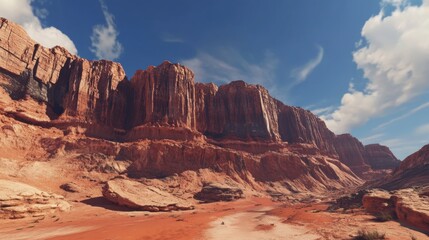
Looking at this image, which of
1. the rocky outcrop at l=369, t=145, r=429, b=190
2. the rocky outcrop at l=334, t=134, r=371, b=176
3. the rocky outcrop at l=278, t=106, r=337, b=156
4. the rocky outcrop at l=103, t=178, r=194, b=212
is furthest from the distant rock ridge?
the rocky outcrop at l=369, t=145, r=429, b=190

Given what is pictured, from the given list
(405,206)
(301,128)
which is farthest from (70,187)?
(301,128)

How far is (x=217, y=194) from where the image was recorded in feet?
139

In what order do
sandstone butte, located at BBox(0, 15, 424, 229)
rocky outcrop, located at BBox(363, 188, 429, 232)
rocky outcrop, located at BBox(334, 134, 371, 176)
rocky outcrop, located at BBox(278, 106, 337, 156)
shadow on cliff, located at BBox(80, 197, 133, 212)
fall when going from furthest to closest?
1. rocky outcrop, located at BBox(334, 134, 371, 176)
2. rocky outcrop, located at BBox(278, 106, 337, 156)
3. sandstone butte, located at BBox(0, 15, 424, 229)
4. shadow on cliff, located at BBox(80, 197, 133, 212)
5. rocky outcrop, located at BBox(363, 188, 429, 232)

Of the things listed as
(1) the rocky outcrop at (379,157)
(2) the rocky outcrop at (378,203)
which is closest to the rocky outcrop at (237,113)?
(2) the rocky outcrop at (378,203)

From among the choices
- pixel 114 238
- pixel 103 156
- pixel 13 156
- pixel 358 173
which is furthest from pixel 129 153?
pixel 358 173

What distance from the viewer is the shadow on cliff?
88.4 ft

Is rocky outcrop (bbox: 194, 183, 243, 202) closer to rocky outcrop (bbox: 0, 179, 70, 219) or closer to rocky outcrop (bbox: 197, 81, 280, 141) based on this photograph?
rocky outcrop (bbox: 0, 179, 70, 219)

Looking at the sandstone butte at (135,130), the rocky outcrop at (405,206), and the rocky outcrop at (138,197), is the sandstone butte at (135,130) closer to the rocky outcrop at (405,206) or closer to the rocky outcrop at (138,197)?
the rocky outcrop at (138,197)

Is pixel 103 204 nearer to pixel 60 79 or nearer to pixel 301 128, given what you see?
pixel 60 79

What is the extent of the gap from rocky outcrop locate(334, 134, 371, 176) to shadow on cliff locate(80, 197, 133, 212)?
119774 millimetres

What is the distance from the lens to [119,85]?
6731cm

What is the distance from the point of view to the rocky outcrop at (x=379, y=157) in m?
127

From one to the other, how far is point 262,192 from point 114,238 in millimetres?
47674

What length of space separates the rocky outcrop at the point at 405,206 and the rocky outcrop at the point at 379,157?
127m
